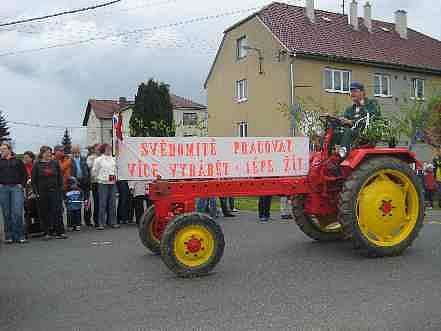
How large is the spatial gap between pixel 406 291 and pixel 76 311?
10.8ft

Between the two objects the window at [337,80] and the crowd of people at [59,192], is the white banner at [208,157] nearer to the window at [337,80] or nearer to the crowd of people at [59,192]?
the crowd of people at [59,192]

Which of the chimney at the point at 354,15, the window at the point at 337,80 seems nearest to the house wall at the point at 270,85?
the window at the point at 337,80

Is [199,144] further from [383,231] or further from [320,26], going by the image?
[320,26]

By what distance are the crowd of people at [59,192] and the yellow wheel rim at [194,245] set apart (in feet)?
7.74

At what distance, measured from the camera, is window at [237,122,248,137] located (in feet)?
97.9

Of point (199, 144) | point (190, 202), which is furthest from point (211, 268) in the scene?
point (199, 144)

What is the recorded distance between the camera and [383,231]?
7141 millimetres

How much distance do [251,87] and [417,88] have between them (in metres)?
9.37

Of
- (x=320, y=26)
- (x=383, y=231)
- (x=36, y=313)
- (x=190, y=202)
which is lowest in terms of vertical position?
(x=36, y=313)

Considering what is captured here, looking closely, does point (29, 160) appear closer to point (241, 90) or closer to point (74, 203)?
point (74, 203)

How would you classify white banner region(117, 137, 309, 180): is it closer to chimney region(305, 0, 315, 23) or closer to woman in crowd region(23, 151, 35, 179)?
woman in crowd region(23, 151, 35, 179)

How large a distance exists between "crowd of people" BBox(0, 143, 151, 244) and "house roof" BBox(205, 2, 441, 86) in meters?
15.7

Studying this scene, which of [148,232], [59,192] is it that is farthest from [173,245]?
[59,192]

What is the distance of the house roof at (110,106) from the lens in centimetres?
6007
